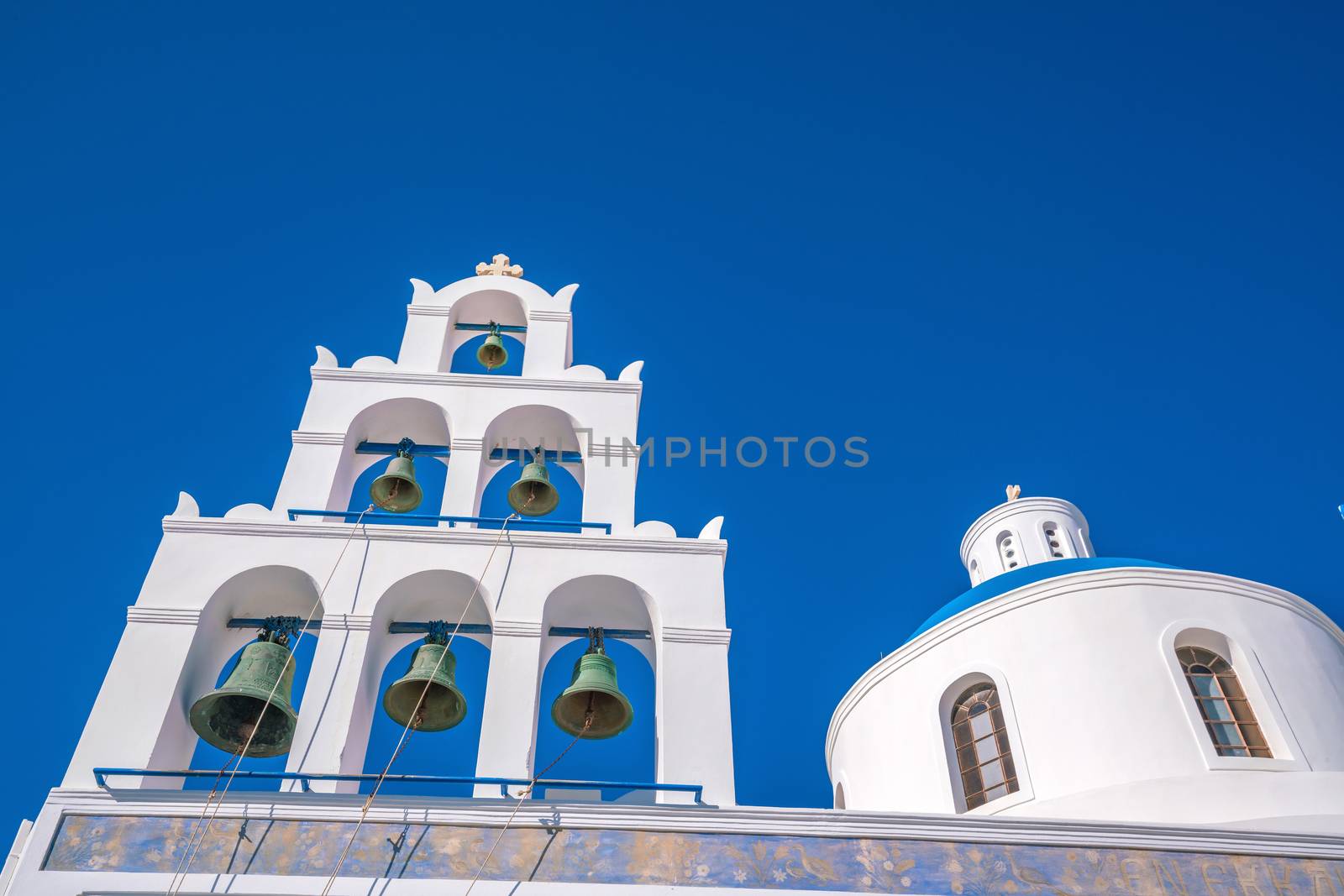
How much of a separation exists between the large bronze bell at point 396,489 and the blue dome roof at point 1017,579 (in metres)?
6.69

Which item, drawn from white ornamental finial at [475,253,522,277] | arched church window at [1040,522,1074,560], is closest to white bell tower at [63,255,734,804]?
white ornamental finial at [475,253,522,277]

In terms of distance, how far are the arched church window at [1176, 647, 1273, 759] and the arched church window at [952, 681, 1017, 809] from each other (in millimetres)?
1952

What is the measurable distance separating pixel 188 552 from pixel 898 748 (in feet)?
27.1

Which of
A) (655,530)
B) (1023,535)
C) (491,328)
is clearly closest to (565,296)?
(491,328)

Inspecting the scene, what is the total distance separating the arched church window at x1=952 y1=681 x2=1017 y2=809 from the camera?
1410 cm

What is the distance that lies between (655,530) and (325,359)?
150 inches

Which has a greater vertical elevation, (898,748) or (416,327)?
(416,327)

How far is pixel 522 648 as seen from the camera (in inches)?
399

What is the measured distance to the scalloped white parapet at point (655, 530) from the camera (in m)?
11.0

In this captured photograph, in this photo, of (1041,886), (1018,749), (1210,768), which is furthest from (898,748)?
(1041,886)

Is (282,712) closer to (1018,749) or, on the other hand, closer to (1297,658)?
(1018,749)

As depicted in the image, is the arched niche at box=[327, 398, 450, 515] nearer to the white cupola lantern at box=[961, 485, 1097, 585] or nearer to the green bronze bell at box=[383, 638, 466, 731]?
the green bronze bell at box=[383, 638, 466, 731]

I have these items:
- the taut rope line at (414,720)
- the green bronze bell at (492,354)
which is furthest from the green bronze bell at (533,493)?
the green bronze bell at (492,354)

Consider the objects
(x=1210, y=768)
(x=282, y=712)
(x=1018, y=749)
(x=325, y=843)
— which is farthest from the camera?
(x=1018, y=749)
